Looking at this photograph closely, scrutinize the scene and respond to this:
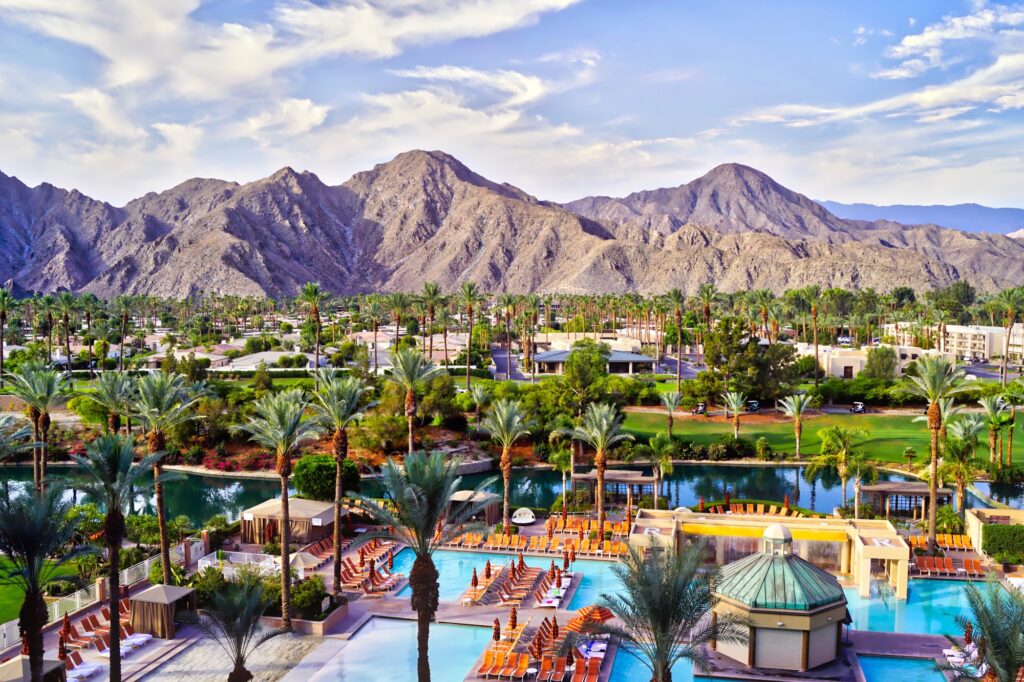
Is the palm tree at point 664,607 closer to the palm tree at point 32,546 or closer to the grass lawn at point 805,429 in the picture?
the palm tree at point 32,546

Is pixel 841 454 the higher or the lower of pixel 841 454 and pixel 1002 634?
the lower

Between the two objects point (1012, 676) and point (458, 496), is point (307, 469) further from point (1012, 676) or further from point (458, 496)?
point (1012, 676)

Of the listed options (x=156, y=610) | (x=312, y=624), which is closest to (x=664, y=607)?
(x=312, y=624)

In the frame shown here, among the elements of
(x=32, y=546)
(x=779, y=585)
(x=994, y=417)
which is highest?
(x=32, y=546)

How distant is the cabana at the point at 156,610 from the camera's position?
2298 centimetres

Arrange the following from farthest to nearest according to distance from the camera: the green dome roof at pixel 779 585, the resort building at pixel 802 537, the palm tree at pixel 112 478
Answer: the resort building at pixel 802 537
the green dome roof at pixel 779 585
the palm tree at pixel 112 478

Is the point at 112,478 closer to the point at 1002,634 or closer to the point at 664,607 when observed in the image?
the point at 664,607

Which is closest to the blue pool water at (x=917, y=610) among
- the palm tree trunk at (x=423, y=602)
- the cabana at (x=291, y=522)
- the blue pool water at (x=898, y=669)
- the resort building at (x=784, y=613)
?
the blue pool water at (x=898, y=669)

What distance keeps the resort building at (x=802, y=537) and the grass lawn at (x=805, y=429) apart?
24.0 m

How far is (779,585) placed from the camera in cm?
2111

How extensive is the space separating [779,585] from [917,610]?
8.40m

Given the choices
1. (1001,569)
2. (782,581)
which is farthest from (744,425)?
(782,581)

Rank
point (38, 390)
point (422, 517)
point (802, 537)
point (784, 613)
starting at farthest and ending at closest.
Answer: point (38, 390) < point (802, 537) < point (784, 613) < point (422, 517)

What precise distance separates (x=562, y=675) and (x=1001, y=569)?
19642 mm
